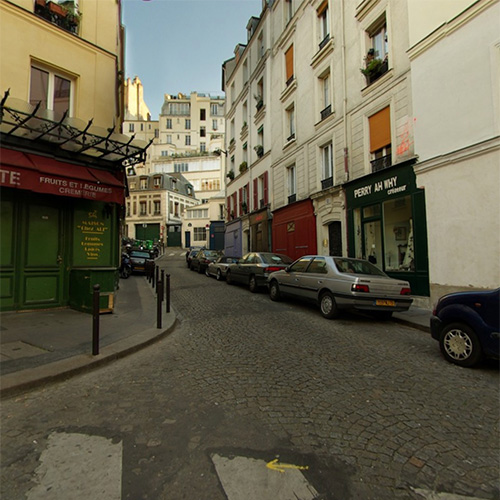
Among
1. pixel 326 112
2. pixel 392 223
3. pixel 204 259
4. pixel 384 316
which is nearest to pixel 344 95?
pixel 326 112

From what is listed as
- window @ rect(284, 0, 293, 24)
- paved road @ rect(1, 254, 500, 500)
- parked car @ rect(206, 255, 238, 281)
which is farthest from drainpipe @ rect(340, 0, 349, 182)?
paved road @ rect(1, 254, 500, 500)

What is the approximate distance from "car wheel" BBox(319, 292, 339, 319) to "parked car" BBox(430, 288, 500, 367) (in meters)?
2.56

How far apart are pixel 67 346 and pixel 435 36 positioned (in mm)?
11601

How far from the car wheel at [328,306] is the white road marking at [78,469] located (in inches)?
222

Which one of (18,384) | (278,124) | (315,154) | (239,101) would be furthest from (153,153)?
(18,384)

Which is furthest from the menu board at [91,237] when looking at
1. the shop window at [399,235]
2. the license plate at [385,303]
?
the shop window at [399,235]

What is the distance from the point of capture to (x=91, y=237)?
27.1ft

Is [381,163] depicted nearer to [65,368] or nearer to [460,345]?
[460,345]

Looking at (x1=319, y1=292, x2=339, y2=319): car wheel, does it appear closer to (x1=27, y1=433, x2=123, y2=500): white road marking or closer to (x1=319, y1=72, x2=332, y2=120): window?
(x1=27, y1=433, x2=123, y2=500): white road marking

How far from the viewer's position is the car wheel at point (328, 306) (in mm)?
7324

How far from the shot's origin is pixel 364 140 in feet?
38.2

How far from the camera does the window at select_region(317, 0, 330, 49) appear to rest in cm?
1422

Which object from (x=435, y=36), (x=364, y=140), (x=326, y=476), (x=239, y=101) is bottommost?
(x=326, y=476)

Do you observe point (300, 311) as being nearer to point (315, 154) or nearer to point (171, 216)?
point (315, 154)
